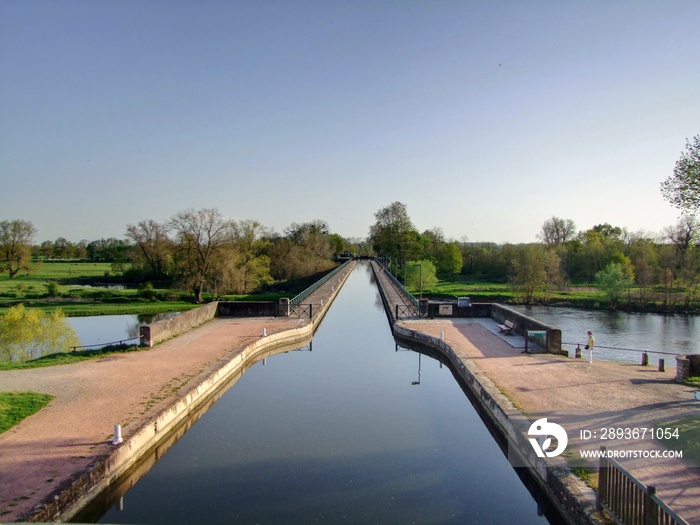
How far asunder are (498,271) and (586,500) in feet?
228

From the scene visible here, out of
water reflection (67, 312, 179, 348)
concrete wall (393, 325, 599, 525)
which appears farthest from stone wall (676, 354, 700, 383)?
water reflection (67, 312, 179, 348)

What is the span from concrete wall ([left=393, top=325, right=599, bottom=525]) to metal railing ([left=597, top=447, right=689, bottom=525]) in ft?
0.99

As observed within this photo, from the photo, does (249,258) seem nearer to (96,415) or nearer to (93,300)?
(93,300)

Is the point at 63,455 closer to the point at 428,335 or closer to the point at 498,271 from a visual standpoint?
the point at 428,335

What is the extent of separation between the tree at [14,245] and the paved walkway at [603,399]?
56.8 metres

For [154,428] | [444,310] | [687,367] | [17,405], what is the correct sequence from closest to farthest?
[154,428] → [17,405] → [687,367] → [444,310]

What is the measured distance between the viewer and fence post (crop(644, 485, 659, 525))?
5363 mm

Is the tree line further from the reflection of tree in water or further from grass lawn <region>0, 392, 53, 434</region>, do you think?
grass lawn <region>0, 392, 53, 434</region>

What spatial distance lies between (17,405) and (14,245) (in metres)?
55.3

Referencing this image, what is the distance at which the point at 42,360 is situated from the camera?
15.3m

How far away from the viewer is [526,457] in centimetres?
901

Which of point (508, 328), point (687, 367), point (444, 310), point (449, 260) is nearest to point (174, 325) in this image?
point (444, 310)

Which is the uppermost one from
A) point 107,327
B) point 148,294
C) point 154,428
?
point 148,294

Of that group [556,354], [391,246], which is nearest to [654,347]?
[556,354]
